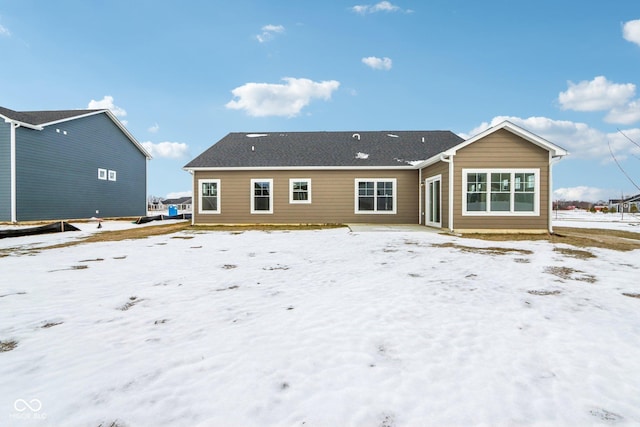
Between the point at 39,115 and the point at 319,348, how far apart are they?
26430 mm

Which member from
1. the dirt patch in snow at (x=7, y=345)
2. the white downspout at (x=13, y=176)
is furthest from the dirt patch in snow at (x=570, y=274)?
the white downspout at (x=13, y=176)

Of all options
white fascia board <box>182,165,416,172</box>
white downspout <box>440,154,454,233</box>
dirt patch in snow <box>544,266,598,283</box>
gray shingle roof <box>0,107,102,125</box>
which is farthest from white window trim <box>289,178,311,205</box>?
gray shingle roof <box>0,107,102,125</box>

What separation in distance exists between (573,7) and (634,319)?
17202 millimetres

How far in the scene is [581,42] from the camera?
1476cm

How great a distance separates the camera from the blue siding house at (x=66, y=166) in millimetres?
16750

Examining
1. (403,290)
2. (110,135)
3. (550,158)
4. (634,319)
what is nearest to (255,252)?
(403,290)

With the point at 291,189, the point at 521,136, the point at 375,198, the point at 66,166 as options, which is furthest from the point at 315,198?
the point at 66,166

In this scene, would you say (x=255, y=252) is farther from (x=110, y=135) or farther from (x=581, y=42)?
(x=110, y=135)

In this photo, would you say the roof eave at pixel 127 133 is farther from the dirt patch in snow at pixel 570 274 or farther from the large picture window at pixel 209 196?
the dirt patch in snow at pixel 570 274

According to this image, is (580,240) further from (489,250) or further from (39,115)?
(39,115)

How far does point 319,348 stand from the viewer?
8.71 feet

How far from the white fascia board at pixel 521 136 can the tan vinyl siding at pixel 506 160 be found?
0.15 meters

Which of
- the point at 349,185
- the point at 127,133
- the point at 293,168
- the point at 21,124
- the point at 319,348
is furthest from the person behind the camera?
the point at 127,133

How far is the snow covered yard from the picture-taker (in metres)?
A: 1.88
